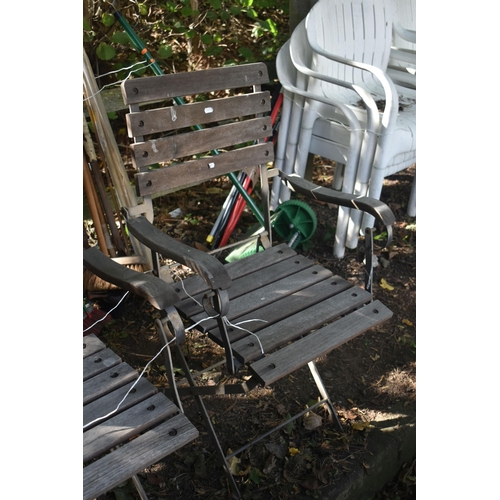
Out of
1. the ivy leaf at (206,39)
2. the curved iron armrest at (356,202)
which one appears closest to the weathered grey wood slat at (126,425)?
the curved iron armrest at (356,202)

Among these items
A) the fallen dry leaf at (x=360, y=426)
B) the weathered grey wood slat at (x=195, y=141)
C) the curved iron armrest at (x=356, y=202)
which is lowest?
the fallen dry leaf at (x=360, y=426)

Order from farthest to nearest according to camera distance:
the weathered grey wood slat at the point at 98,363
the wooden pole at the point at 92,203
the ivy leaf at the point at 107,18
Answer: the ivy leaf at the point at 107,18 → the wooden pole at the point at 92,203 → the weathered grey wood slat at the point at 98,363

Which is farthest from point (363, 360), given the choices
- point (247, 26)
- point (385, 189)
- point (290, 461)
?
point (247, 26)

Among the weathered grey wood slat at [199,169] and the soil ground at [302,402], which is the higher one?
the weathered grey wood slat at [199,169]

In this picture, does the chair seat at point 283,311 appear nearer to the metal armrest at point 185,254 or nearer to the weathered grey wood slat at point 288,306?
the weathered grey wood slat at point 288,306

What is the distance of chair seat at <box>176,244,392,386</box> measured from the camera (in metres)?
2.09

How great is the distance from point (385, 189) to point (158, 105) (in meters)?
1.85

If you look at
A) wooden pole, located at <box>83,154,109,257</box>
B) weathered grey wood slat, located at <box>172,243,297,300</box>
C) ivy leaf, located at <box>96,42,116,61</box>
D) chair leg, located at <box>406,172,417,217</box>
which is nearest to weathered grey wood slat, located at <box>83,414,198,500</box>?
weathered grey wood slat, located at <box>172,243,297,300</box>

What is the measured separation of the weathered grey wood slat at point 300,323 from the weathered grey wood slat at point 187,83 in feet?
3.32

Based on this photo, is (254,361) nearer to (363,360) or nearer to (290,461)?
(290,461)

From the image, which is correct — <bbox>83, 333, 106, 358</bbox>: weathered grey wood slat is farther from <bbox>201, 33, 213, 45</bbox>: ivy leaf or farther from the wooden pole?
<bbox>201, 33, 213, 45</bbox>: ivy leaf

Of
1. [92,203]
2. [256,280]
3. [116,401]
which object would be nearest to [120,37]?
[92,203]

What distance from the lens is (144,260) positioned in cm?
319

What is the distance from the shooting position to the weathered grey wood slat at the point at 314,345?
2006mm
